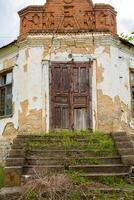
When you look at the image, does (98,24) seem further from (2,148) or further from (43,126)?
(2,148)

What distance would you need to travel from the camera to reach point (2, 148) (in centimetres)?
1335

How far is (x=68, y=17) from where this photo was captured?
1359 centimetres

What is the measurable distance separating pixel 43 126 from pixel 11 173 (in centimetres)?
441

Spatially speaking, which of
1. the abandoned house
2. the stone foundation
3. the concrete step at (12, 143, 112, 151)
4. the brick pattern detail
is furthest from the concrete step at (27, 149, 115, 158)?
the brick pattern detail

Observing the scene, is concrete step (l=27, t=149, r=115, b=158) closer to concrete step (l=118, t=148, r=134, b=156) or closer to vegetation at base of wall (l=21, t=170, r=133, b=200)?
concrete step (l=118, t=148, r=134, b=156)

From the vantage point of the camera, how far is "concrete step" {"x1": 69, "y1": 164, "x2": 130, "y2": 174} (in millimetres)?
8938

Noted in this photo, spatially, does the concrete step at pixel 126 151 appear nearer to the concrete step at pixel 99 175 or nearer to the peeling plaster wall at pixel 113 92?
the concrete step at pixel 99 175

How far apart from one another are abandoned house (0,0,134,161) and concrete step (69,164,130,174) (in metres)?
3.66

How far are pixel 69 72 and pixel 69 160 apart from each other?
15.2 feet

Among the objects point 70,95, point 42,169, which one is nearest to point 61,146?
point 42,169

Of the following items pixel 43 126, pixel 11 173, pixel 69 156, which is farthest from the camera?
pixel 43 126

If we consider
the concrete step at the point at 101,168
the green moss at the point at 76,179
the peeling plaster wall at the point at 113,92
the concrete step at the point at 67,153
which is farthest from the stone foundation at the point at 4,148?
the green moss at the point at 76,179

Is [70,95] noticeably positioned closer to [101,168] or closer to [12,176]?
[101,168]

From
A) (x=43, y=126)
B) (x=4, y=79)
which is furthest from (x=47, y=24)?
(x=43, y=126)
